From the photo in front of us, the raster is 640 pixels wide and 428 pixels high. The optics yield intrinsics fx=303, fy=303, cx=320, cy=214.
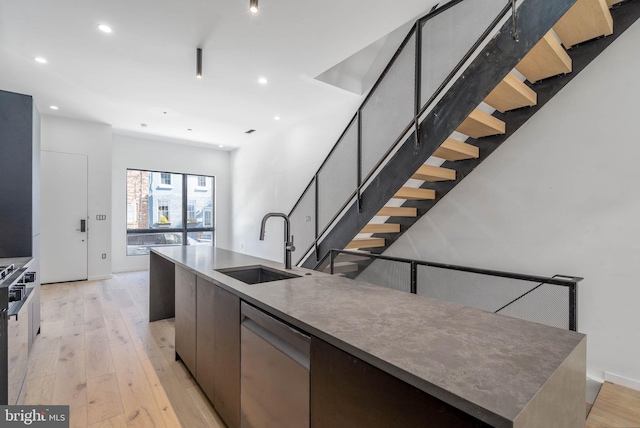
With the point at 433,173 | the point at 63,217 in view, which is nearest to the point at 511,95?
the point at 433,173

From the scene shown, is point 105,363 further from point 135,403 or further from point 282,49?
point 282,49

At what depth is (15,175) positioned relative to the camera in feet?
10.4

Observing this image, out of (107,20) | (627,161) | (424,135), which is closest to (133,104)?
(107,20)

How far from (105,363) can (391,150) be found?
315 cm

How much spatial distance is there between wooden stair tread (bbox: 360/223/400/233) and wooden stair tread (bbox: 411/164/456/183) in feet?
2.42

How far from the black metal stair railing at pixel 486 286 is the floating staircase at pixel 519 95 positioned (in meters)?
0.44

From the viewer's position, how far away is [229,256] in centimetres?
277

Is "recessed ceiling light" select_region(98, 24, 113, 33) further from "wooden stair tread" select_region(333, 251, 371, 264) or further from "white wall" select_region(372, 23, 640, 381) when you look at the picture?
"white wall" select_region(372, 23, 640, 381)

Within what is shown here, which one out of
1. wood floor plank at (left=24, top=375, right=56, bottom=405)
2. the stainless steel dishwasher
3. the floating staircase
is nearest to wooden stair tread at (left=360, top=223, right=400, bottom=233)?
the floating staircase

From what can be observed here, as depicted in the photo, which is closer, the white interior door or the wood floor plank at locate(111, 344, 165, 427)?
the wood floor plank at locate(111, 344, 165, 427)

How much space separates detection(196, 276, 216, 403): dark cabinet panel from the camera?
76.5 inches

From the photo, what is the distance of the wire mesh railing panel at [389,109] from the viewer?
260cm

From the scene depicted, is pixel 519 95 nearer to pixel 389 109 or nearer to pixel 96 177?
pixel 389 109

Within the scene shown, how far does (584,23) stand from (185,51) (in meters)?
3.43
